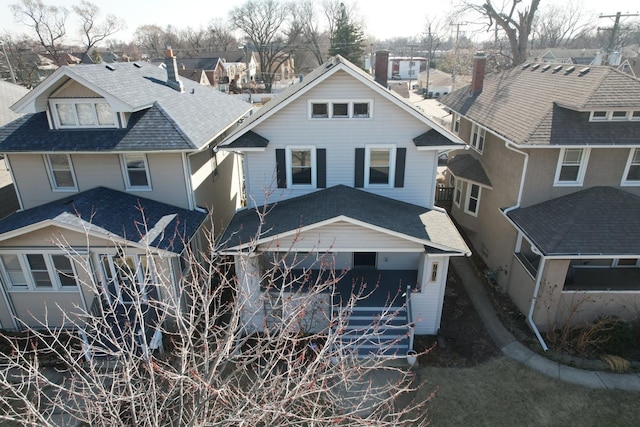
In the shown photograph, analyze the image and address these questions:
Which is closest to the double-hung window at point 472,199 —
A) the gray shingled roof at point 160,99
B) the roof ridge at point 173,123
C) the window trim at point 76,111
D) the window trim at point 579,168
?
the window trim at point 579,168

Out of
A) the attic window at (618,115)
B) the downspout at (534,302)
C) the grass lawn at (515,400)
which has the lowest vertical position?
the grass lawn at (515,400)

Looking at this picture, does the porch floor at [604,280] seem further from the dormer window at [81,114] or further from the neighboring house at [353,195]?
the dormer window at [81,114]

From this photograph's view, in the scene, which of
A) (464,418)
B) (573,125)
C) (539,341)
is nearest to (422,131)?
(573,125)

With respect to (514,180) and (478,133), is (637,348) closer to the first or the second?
(514,180)

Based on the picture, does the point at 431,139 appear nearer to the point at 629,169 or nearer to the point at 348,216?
the point at 348,216

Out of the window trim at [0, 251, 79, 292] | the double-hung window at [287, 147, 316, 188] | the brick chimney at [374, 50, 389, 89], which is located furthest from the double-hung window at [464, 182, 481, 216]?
the window trim at [0, 251, 79, 292]
